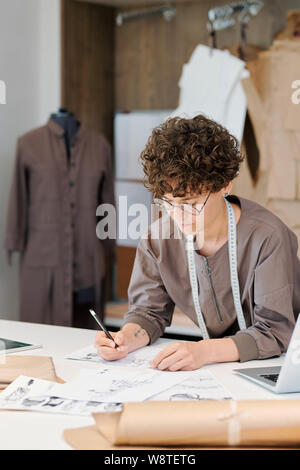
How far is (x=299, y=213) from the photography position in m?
3.52

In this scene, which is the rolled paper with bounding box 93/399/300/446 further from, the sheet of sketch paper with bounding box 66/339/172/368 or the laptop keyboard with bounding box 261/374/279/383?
the sheet of sketch paper with bounding box 66/339/172/368

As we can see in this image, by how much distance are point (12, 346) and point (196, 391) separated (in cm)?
69

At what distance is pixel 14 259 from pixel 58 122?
96cm

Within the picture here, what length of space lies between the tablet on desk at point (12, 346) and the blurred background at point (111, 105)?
66.1 inches

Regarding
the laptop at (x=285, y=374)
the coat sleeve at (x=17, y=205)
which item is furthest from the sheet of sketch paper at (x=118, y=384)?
the coat sleeve at (x=17, y=205)

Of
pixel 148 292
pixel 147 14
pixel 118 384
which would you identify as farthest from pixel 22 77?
pixel 118 384

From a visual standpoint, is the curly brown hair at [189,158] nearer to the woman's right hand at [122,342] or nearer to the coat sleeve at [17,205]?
the woman's right hand at [122,342]

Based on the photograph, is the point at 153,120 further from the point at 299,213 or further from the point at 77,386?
the point at 77,386

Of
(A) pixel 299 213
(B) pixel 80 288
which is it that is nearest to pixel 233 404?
(A) pixel 299 213

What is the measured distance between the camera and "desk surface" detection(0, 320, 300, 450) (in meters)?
1.35

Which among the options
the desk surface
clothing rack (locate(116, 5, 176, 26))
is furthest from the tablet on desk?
clothing rack (locate(116, 5, 176, 26))

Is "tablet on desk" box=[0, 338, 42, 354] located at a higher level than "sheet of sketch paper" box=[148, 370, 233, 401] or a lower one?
lower

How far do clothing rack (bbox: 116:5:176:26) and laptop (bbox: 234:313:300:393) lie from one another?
119 inches

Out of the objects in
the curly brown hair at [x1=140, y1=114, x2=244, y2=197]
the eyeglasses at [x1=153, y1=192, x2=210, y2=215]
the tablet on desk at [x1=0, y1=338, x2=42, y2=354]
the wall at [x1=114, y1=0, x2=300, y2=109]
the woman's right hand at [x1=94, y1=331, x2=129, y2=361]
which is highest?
the wall at [x1=114, y1=0, x2=300, y2=109]
